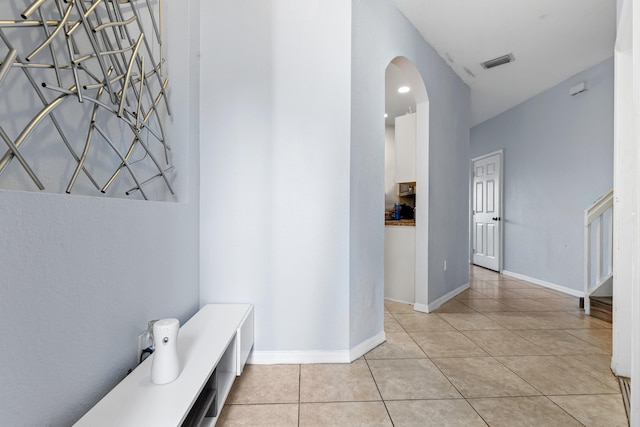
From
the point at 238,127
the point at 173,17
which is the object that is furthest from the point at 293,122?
the point at 173,17

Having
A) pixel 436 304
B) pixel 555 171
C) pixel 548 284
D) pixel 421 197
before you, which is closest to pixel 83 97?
pixel 421 197

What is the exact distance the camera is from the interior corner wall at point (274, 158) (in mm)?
1943

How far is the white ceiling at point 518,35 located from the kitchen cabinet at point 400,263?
6.34 feet

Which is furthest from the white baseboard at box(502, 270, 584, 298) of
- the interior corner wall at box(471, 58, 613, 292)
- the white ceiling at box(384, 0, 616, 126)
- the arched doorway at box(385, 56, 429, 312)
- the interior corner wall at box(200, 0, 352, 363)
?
the interior corner wall at box(200, 0, 352, 363)

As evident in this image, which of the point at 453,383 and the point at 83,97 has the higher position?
the point at 83,97

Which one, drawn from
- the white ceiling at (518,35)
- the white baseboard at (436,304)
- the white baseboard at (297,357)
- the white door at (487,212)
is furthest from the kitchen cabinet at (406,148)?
the white door at (487,212)

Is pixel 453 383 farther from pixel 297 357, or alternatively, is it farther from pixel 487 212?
pixel 487 212

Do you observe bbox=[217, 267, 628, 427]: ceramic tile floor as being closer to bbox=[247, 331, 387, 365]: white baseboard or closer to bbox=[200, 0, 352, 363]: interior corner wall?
bbox=[247, 331, 387, 365]: white baseboard

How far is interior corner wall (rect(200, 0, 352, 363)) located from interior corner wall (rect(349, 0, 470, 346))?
0.14 meters

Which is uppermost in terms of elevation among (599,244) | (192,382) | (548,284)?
(599,244)

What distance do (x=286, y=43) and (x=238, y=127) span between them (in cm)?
62

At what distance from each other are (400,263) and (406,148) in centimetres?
127

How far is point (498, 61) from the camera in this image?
11.2 feet

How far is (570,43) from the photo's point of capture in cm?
311
